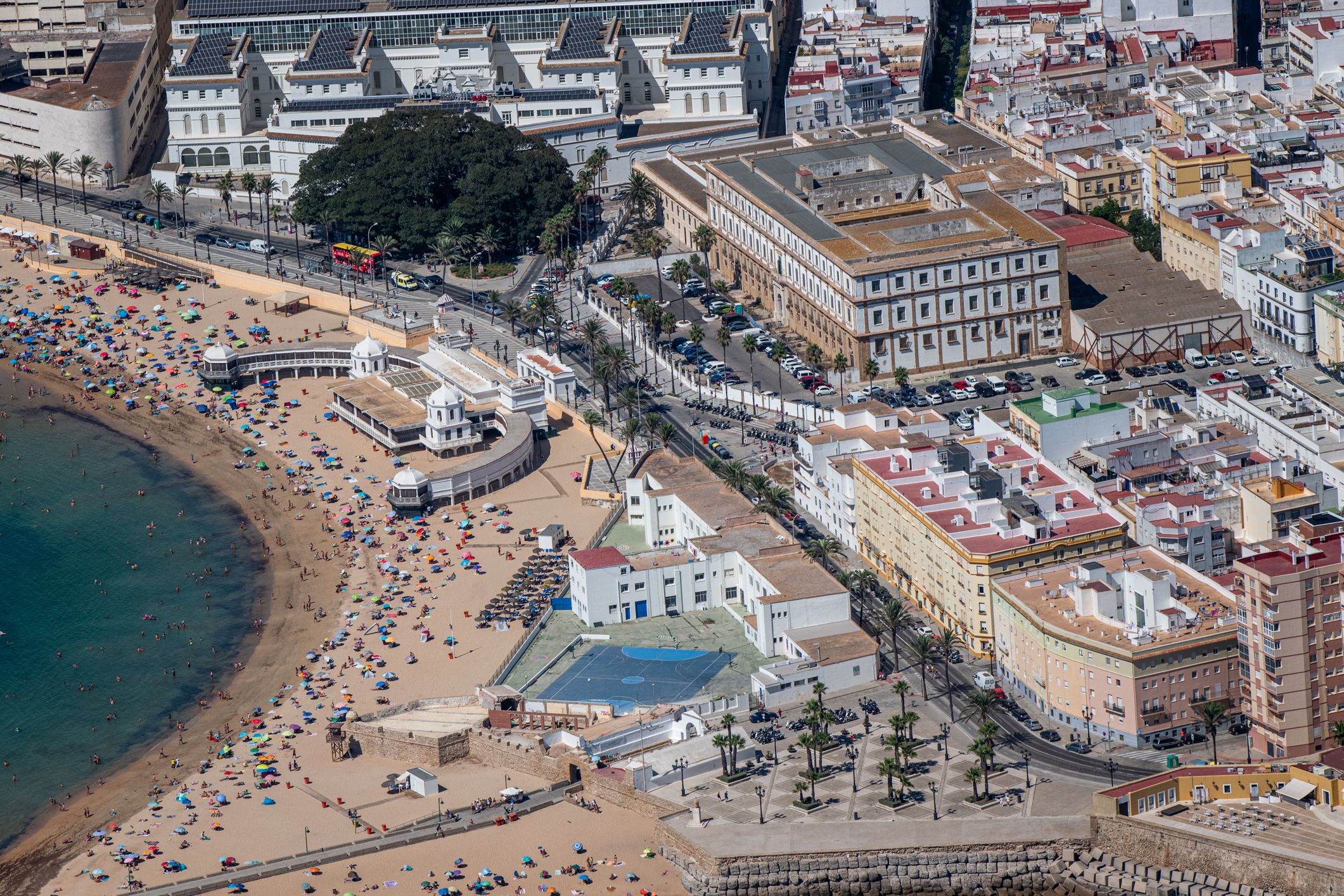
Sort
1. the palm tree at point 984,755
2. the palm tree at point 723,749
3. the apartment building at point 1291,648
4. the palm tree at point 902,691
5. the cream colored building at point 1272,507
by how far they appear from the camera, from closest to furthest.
Answer: the apartment building at point 1291,648 → the palm tree at point 984,755 → the palm tree at point 723,749 → the palm tree at point 902,691 → the cream colored building at point 1272,507

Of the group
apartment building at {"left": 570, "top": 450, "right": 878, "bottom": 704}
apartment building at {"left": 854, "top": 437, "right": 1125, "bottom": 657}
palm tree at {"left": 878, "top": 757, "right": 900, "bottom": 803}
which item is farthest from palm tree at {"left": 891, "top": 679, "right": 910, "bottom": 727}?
apartment building at {"left": 854, "top": 437, "right": 1125, "bottom": 657}

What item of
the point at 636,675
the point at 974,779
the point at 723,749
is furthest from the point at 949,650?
the point at 636,675

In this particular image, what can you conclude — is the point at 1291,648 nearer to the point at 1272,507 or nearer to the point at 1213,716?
the point at 1213,716

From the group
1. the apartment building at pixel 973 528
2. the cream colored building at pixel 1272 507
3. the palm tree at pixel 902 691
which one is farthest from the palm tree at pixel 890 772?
the cream colored building at pixel 1272 507

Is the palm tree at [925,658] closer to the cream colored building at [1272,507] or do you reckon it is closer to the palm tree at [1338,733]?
the cream colored building at [1272,507]

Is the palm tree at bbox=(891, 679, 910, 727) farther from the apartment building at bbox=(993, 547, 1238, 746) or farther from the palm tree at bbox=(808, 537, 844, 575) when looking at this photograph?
the palm tree at bbox=(808, 537, 844, 575)

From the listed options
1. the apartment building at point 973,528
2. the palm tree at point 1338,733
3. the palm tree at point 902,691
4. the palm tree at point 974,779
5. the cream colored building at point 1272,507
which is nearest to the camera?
the palm tree at point 974,779
